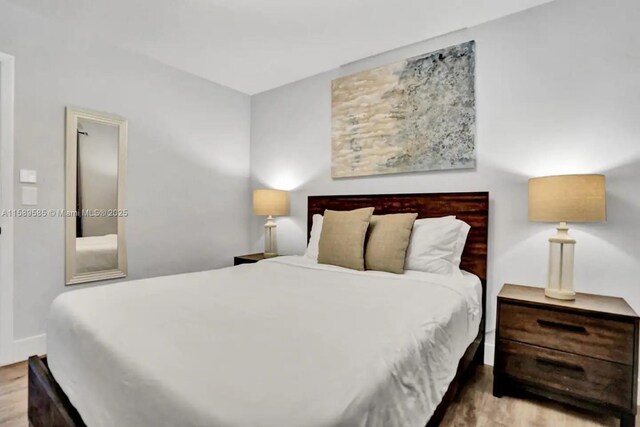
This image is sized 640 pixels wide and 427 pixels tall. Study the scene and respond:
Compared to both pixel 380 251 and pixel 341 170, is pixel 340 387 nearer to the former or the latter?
pixel 380 251

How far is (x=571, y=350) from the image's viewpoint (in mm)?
1661

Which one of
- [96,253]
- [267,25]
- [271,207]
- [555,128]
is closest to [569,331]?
[555,128]

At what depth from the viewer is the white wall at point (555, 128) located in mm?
1883

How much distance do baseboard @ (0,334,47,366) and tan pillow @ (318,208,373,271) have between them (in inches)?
84.6

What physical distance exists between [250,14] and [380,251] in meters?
1.97

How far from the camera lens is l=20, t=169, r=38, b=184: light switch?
223 centimetres

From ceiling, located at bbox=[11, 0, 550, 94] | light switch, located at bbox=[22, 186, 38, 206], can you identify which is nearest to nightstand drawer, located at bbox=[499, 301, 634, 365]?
ceiling, located at bbox=[11, 0, 550, 94]

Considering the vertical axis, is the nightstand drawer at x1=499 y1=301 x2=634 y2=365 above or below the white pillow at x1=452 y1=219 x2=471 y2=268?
below

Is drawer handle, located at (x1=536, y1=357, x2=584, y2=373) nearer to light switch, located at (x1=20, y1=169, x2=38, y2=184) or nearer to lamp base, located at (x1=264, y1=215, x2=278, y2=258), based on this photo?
lamp base, located at (x1=264, y1=215, x2=278, y2=258)

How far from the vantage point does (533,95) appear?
2.17 m

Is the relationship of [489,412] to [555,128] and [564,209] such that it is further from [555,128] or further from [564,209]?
[555,128]

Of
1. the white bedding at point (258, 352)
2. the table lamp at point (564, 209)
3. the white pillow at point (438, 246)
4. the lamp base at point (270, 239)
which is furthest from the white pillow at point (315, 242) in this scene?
the table lamp at point (564, 209)

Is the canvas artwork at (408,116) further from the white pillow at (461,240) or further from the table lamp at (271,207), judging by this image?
the table lamp at (271,207)

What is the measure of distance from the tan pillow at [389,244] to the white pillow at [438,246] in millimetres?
87
